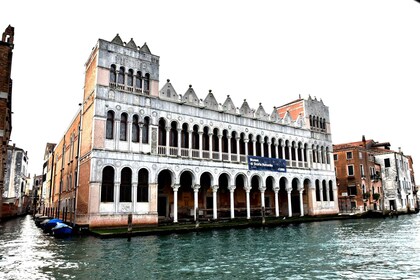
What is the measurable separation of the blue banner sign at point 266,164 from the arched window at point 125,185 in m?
11.7

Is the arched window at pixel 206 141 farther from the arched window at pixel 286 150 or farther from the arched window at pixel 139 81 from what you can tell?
the arched window at pixel 286 150

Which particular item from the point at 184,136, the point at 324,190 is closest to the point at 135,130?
the point at 184,136

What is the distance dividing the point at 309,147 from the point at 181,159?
1683 cm

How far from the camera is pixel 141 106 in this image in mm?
25250

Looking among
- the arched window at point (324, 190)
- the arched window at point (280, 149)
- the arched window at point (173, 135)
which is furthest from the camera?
the arched window at point (324, 190)

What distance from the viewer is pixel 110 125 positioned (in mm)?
23922

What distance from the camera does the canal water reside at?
9.79m

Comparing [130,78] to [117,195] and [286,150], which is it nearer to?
[117,195]

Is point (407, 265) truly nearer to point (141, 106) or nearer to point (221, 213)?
point (141, 106)

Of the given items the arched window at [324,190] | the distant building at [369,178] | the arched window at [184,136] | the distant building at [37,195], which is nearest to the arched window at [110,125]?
the arched window at [184,136]

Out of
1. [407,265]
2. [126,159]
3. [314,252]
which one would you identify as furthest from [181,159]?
[407,265]

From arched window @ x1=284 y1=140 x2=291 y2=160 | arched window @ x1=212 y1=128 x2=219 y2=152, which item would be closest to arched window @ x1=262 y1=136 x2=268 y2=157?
arched window @ x1=284 y1=140 x2=291 y2=160

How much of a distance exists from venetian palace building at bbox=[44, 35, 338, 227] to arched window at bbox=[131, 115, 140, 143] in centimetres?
7

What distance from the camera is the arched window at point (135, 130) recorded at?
974 inches
